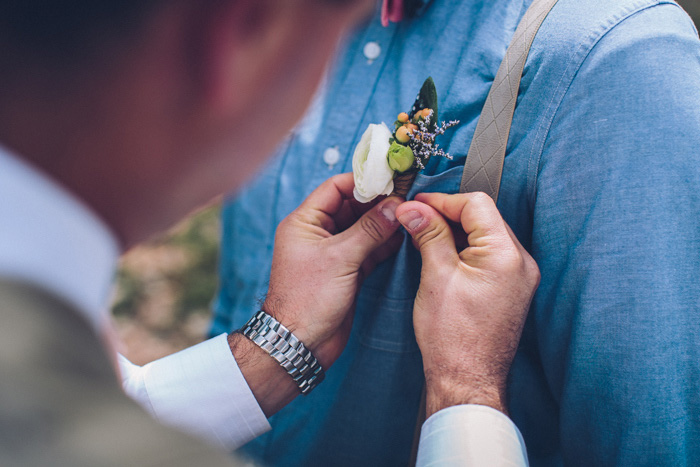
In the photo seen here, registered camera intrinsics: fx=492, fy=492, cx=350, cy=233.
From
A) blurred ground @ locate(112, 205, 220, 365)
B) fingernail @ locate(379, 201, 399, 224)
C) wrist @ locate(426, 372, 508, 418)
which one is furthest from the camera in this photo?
blurred ground @ locate(112, 205, 220, 365)

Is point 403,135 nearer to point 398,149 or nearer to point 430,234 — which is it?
point 398,149

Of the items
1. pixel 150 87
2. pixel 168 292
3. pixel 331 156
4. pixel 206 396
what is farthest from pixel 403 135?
pixel 168 292

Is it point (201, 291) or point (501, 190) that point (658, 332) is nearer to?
point (501, 190)

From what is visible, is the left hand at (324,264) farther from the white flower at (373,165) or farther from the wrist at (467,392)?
the wrist at (467,392)

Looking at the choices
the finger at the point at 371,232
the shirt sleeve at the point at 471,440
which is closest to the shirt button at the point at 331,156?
the finger at the point at 371,232

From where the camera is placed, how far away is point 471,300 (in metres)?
1.19

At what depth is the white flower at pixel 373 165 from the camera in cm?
119

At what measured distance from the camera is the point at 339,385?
5.16 feet

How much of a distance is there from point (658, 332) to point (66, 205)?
3.70 ft

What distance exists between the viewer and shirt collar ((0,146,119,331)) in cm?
50

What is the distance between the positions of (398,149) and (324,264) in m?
0.40

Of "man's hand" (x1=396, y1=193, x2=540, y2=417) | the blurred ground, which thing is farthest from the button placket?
the blurred ground

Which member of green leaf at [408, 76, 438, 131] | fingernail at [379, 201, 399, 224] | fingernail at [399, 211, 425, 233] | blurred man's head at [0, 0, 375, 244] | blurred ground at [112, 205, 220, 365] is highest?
green leaf at [408, 76, 438, 131]

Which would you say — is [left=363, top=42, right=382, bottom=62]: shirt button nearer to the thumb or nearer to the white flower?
the white flower
